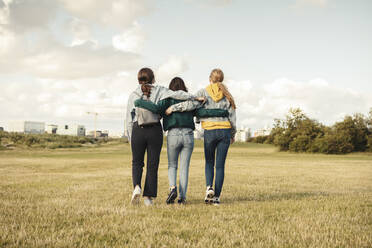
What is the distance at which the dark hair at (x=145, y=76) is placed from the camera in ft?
20.1

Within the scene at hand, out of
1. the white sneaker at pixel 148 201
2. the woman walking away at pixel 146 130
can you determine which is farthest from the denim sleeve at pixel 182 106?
the white sneaker at pixel 148 201

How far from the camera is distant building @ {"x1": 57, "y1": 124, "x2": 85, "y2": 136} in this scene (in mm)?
118938

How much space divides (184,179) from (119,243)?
284 cm

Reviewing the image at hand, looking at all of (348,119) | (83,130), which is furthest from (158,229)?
(83,130)

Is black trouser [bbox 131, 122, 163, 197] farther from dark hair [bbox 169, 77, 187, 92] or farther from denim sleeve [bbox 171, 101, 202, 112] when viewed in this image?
dark hair [bbox 169, 77, 187, 92]

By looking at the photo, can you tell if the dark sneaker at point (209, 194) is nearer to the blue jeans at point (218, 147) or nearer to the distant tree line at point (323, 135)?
the blue jeans at point (218, 147)

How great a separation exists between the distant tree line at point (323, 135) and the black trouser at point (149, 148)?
55089 mm

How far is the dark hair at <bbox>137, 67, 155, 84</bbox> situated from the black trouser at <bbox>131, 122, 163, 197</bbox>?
0.84m

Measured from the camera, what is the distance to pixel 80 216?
489 centimetres

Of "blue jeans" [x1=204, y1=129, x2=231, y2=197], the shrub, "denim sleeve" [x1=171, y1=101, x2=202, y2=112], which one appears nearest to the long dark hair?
"denim sleeve" [x1=171, y1=101, x2=202, y2=112]

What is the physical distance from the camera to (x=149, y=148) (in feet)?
20.1

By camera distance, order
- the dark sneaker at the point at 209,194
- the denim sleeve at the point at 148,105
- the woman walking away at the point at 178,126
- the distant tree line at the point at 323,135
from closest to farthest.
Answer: the denim sleeve at the point at 148,105, the woman walking away at the point at 178,126, the dark sneaker at the point at 209,194, the distant tree line at the point at 323,135

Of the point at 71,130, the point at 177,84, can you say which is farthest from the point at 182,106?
the point at 71,130

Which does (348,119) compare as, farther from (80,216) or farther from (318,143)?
(80,216)
